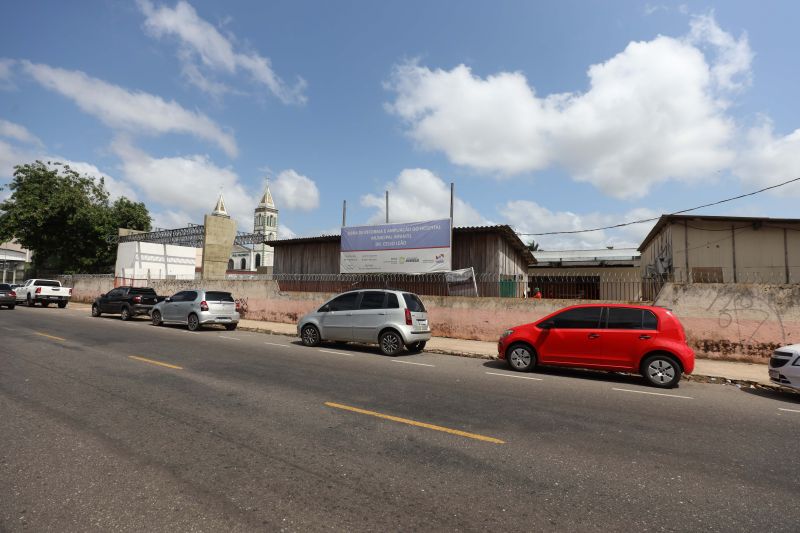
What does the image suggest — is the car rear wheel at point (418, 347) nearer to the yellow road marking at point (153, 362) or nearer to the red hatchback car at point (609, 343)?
the red hatchback car at point (609, 343)

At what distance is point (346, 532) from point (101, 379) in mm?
6466

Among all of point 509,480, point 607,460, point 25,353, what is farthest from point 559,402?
point 25,353

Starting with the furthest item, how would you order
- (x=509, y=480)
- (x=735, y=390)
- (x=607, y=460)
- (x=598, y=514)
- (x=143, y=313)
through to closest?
(x=143, y=313)
(x=735, y=390)
(x=607, y=460)
(x=509, y=480)
(x=598, y=514)

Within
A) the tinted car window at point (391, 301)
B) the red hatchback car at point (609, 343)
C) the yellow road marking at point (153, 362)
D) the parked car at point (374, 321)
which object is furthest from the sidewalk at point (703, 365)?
the yellow road marking at point (153, 362)

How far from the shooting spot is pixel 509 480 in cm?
375

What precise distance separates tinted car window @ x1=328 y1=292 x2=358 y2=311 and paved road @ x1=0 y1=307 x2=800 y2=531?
4005 mm

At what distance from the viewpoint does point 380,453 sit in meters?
4.29

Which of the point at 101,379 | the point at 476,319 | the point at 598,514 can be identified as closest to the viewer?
the point at 598,514

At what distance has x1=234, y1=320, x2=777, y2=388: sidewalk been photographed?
9.06 meters

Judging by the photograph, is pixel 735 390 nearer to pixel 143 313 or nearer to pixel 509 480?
pixel 509 480

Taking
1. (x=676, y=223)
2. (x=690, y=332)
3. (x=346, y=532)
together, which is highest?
(x=676, y=223)

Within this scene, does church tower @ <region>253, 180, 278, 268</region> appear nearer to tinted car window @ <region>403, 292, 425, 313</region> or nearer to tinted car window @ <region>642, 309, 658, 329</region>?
tinted car window @ <region>403, 292, 425, 313</region>

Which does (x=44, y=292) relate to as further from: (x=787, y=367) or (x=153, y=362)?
(x=787, y=367)

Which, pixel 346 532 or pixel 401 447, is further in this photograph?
pixel 401 447
